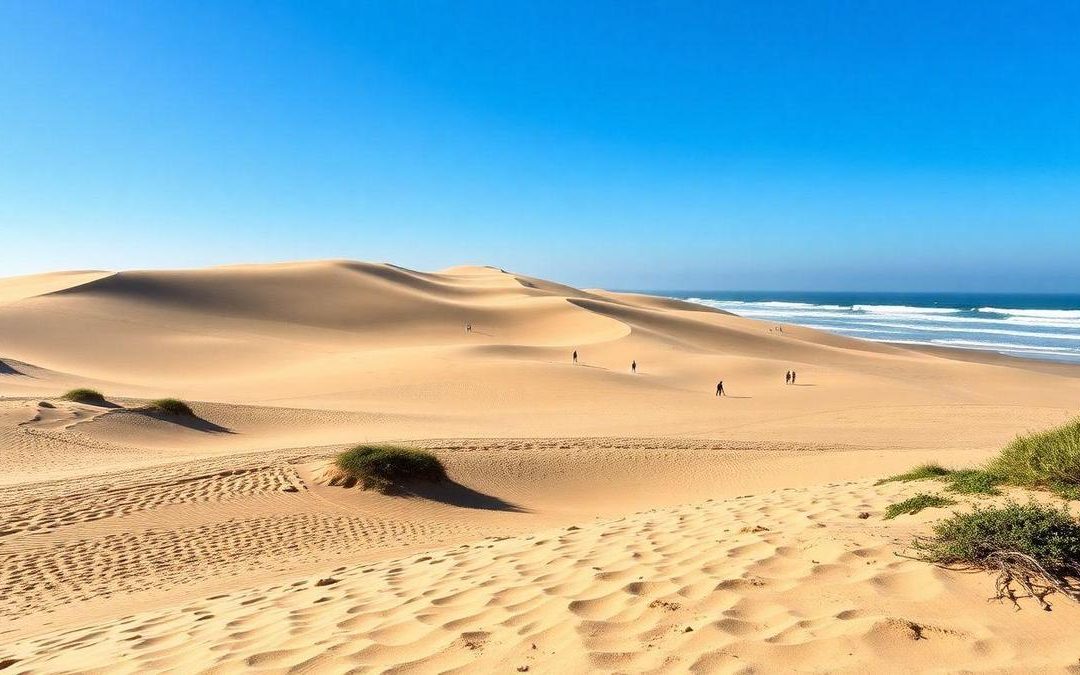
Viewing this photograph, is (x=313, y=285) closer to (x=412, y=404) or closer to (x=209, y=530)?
(x=412, y=404)

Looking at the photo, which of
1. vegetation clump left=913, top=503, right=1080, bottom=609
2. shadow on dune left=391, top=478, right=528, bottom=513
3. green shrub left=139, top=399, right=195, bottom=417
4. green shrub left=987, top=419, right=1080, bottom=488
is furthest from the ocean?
green shrub left=139, top=399, right=195, bottom=417

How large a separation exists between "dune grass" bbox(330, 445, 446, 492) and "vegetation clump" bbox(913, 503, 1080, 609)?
8964 millimetres

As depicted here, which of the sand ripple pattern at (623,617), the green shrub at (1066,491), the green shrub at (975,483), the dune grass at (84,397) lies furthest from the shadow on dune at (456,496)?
the dune grass at (84,397)

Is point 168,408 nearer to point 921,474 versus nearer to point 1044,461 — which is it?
point 921,474

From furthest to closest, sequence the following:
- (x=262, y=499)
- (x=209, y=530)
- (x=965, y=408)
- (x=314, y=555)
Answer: (x=965, y=408), (x=262, y=499), (x=209, y=530), (x=314, y=555)

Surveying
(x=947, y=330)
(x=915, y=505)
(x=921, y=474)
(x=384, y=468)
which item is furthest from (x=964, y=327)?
(x=915, y=505)

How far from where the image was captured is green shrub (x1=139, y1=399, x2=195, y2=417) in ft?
60.1

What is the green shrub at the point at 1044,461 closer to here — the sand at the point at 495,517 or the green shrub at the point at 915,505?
the green shrub at the point at 915,505

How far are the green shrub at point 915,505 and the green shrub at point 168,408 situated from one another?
59.6ft

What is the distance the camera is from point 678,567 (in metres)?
5.10

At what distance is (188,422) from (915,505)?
18.0 metres

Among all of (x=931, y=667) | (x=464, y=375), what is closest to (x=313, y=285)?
(x=464, y=375)

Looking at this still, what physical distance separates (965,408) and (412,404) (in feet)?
66.7

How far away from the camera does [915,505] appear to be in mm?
6391
